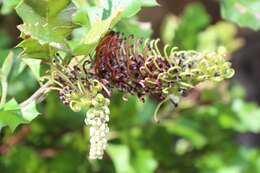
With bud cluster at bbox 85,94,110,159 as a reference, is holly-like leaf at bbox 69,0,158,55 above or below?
above

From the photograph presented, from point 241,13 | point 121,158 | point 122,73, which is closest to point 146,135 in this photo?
point 121,158

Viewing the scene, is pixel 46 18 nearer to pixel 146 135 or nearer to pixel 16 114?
pixel 16 114

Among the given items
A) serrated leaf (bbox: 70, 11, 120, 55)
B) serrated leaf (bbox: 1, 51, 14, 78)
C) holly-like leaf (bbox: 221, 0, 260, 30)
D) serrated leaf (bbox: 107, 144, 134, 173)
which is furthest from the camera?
serrated leaf (bbox: 107, 144, 134, 173)

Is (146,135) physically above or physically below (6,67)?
below

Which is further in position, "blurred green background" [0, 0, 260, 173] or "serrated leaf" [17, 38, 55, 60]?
"blurred green background" [0, 0, 260, 173]

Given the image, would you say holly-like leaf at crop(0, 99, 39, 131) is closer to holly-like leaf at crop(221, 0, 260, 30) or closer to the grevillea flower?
the grevillea flower

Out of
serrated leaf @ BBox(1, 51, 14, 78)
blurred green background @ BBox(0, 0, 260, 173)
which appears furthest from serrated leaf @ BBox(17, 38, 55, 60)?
blurred green background @ BBox(0, 0, 260, 173)

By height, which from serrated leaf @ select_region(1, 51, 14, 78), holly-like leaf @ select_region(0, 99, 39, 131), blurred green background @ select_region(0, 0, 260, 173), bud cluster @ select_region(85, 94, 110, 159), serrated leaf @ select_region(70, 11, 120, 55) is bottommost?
blurred green background @ select_region(0, 0, 260, 173)
